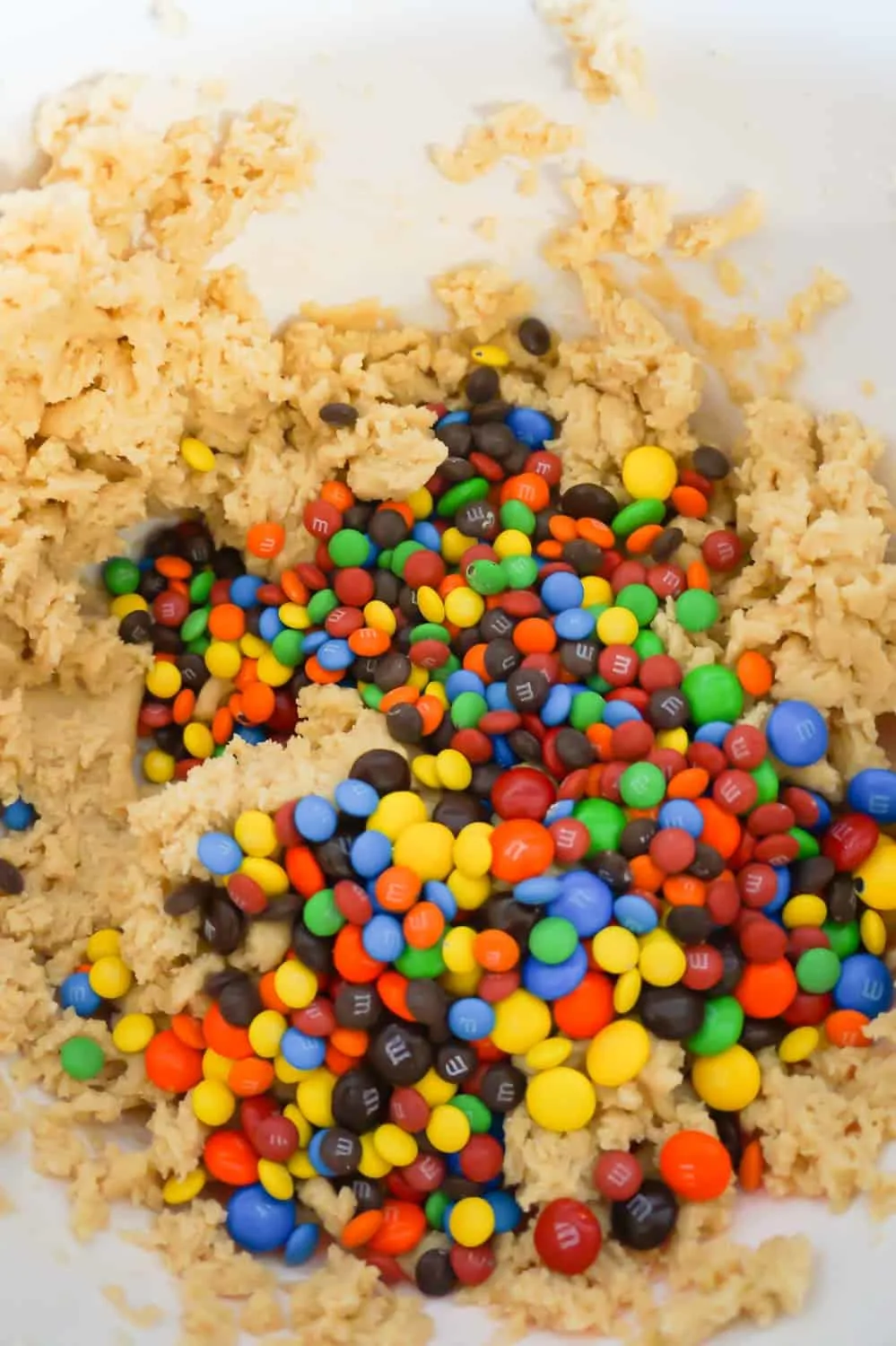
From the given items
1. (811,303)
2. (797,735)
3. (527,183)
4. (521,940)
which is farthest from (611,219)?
(521,940)

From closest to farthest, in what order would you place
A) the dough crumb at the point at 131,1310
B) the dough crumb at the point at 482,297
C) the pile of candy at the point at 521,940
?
the dough crumb at the point at 131,1310 → the pile of candy at the point at 521,940 → the dough crumb at the point at 482,297

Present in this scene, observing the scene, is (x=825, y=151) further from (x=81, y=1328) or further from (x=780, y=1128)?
(x=81, y=1328)

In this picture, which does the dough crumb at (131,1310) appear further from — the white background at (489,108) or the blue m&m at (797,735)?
the blue m&m at (797,735)

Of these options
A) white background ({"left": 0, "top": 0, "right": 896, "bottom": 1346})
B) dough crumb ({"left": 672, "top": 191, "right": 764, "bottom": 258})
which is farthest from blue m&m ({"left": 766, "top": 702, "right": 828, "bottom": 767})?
dough crumb ({"left": 672, "top": 191, "right": 764, "bottom": 258})

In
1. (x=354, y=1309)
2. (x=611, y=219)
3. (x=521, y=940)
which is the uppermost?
(x=611, y=219)

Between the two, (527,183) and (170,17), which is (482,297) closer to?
(527,183)

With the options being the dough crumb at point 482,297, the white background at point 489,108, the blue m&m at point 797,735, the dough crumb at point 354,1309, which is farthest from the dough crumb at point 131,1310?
the dough crumb at point 482,297

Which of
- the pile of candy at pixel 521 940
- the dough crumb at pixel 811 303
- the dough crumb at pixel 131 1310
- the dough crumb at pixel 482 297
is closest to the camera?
the dough crumb at pixel 131 1310
